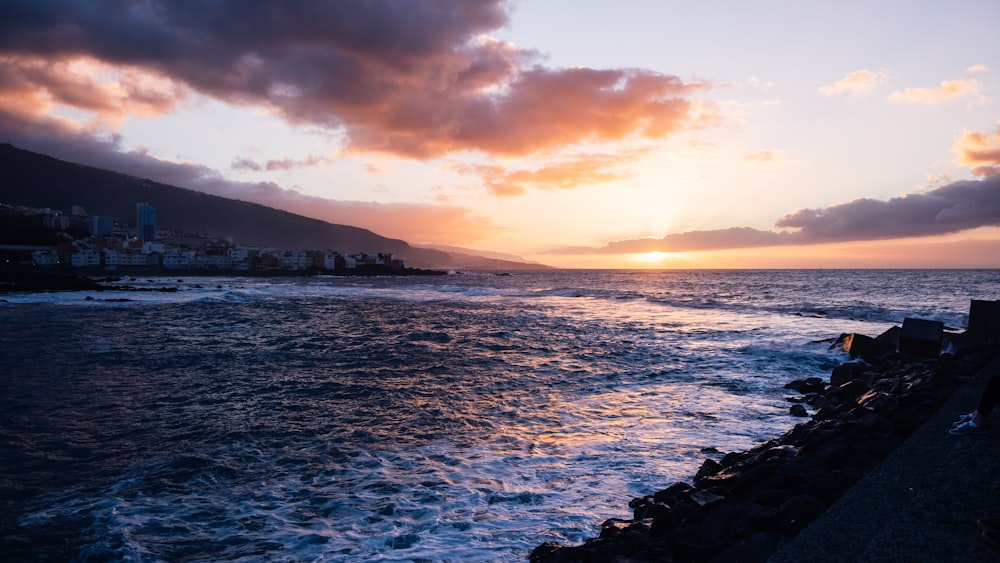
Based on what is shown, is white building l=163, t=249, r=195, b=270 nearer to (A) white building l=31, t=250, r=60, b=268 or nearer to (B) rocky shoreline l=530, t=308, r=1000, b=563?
(A) white building l=31, t=250, r=60, b=268

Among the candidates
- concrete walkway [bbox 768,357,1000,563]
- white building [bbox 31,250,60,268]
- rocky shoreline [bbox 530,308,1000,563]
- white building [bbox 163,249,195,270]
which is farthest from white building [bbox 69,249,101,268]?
concrete walkway [bbox 768,357,1000,563]

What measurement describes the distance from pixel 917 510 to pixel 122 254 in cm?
15750

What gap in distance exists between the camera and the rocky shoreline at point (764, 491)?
462 cm

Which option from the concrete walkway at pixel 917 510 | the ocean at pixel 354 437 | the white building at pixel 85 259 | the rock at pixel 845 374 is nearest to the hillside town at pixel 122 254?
the white building at pixel 85 259

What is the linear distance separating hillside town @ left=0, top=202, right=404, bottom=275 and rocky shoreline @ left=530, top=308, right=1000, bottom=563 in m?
129

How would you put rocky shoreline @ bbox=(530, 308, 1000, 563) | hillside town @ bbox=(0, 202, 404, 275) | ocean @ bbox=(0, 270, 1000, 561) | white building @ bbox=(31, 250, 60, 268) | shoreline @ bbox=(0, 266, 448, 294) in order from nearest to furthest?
rocky shoreline @ bbox=(530, 308, 1000, 563) < ocean @ bbox=(0, 270, 1000, 561) < shoreline @ bbox=(0, 266, 448, 294) < white building @ bbox=(31, 250, 60, 268) < hillside town @ bbox=(0, 202, 404, 275)

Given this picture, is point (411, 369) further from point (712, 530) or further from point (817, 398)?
point (712, 530)

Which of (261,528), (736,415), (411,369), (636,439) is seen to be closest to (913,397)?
(736,415)

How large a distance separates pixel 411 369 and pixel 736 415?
8.85 metres

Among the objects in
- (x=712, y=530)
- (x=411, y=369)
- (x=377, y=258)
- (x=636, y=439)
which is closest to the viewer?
(x=712, y=530)

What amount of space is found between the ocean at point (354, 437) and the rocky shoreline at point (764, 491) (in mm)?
546

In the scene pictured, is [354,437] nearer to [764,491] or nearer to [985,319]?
[764,491]

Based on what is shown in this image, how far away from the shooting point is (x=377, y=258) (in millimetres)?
184750

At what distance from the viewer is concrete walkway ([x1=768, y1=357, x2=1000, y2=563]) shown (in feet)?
12.0
